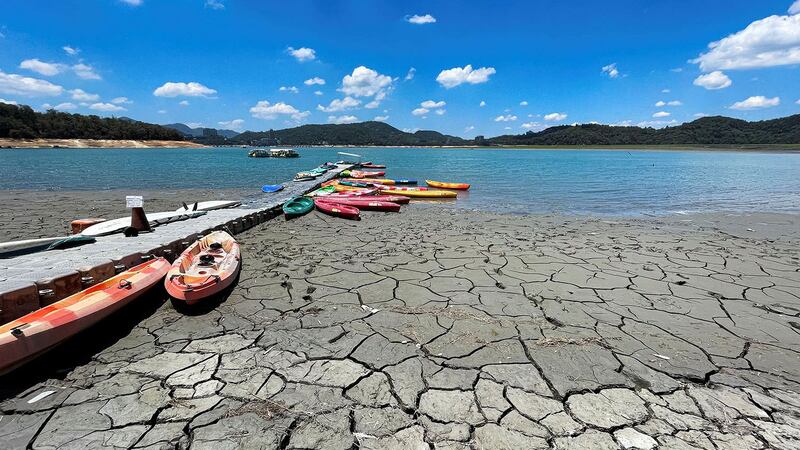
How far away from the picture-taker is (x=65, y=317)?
152 inches

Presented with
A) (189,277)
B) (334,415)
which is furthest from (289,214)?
(334,415)

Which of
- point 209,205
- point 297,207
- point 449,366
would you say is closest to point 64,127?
point 209,205

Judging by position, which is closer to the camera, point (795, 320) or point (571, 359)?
point (571, 359)

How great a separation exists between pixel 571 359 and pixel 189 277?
4795 mm

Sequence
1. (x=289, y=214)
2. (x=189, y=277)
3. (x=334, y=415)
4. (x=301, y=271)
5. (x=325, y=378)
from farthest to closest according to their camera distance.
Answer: (x=289, y=214)
(x=301, y=271)
(x=189, y=277)
(x=325, y=378)
(x=334, y=415)

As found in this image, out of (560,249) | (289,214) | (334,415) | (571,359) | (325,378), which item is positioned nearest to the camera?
(334,415)

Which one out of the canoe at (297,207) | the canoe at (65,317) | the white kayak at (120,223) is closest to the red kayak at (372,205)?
the canoe at (297,207)

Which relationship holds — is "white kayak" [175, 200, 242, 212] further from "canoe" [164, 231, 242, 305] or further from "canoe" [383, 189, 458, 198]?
"canoe" [383, 189, 458, 198]

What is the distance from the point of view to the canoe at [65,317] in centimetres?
340

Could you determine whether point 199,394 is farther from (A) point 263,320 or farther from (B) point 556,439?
(B) point 556,439

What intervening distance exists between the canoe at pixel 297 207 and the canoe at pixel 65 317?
7.26 meters

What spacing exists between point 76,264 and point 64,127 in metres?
136

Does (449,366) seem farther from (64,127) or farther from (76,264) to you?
(64,127)

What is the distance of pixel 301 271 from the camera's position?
668 cm
